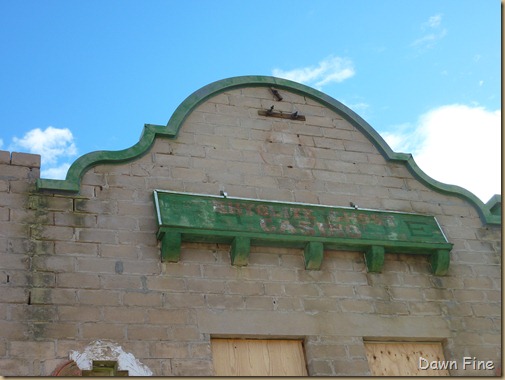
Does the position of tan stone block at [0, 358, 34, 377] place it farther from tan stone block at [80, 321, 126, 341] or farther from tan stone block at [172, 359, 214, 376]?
tan stone block at [172, 359, 214, 376]

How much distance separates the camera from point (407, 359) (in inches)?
325

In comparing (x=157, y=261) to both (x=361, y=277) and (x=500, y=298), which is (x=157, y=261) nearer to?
(x=361, y=277)

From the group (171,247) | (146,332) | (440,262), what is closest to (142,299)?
(146,332)

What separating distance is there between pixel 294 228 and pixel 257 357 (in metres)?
1.65

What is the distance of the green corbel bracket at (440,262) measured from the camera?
9023 millimetres

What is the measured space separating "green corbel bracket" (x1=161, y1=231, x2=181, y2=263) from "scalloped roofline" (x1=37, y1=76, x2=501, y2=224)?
4.32 feet

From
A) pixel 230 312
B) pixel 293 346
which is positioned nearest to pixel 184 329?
pixel 230 312

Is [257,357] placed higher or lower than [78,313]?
lower

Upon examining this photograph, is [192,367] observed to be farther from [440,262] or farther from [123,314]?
[440,262]

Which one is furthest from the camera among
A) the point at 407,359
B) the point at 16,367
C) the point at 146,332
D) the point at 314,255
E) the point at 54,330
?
the point at 314,255

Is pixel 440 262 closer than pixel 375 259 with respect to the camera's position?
No

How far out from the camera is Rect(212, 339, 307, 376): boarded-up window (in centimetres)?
755

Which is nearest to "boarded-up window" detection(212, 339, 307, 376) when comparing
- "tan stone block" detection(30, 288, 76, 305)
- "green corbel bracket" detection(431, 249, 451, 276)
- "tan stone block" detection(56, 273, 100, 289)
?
"tan stone block" detection(56, 273, 100, 289)

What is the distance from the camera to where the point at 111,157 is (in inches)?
337
